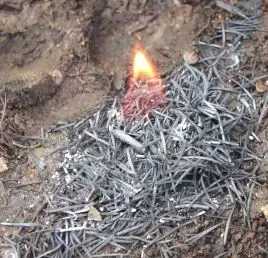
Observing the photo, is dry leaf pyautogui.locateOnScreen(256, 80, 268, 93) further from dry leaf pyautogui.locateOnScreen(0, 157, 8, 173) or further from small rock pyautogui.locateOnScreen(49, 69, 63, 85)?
dry leaf pyautogui.locateOnScreen(0, 157, 8, 173)

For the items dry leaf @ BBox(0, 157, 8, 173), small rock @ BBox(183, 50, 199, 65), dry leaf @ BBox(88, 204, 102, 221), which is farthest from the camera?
small rock @ BBox(183, 50, 199, 65)

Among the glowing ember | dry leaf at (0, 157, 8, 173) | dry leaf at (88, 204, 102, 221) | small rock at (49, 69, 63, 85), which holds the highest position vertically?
small rock at (49, 69, 63, 85)

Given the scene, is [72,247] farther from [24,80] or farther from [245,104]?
[245,104]

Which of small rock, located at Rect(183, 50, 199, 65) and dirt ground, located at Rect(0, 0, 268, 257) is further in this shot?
small rock, located at Rect(183, 50, 199, 65)

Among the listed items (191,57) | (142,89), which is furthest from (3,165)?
(191,57)

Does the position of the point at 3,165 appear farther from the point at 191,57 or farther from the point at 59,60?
the point at 191,57

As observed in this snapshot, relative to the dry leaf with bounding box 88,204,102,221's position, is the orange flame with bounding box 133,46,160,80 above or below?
above

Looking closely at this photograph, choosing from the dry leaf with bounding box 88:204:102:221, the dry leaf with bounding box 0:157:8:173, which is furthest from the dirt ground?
the dry leaf with bounding box 88:204:102:221

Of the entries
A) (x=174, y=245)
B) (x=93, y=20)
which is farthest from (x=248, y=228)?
(x=93, y=20)
